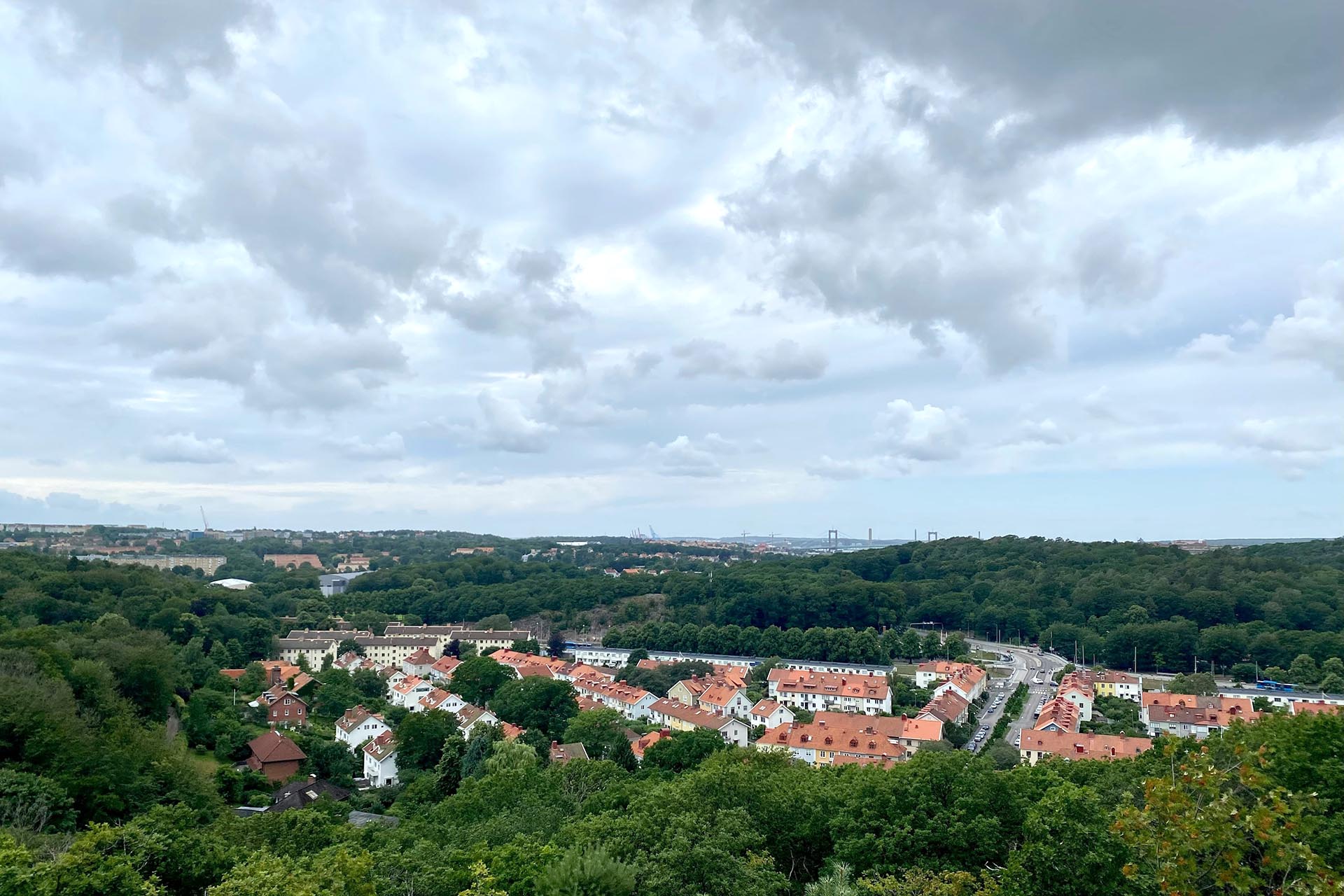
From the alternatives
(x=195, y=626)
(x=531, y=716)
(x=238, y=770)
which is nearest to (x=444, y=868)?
(x=238, y=770)

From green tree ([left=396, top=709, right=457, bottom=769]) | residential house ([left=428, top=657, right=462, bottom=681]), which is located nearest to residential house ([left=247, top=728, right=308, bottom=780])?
green tree ([left=396, top=709, right=457, bottom=769])

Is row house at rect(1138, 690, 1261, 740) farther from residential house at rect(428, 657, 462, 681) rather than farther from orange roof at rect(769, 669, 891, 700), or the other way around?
residential house at rect(428, 657, 462, 681)

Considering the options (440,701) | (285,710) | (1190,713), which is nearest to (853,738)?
→ (1190,713)

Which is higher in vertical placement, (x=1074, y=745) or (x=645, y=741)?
(x=1074, y=745)

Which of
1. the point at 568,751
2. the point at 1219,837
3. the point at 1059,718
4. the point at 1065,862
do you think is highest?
the point at 1219,837

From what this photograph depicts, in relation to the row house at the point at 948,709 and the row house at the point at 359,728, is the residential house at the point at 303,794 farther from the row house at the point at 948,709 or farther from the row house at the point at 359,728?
the row house at the point at 948,709

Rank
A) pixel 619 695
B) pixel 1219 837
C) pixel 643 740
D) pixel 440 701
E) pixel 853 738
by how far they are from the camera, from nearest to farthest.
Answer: pixel 1219 837
pixel 643 740
pixel 853 738
pixel 440 701
pixel 619 695

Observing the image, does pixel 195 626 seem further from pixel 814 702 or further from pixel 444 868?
pixel 444 868

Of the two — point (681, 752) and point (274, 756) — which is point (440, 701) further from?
point (681, 752)
